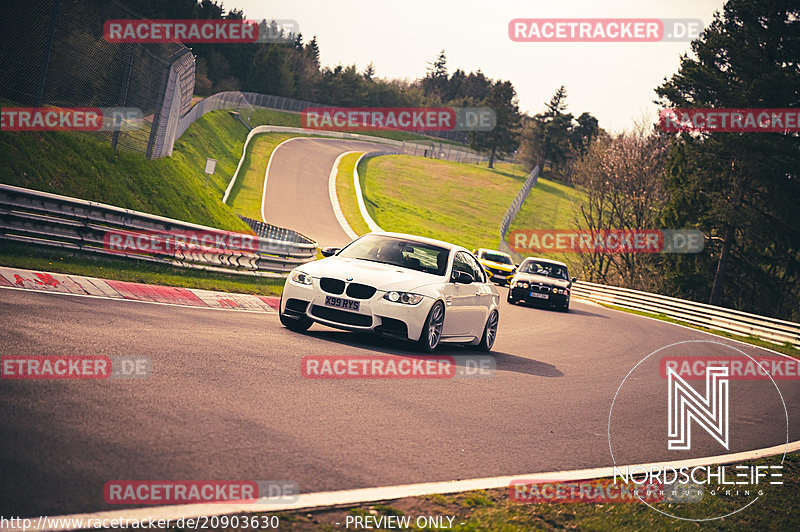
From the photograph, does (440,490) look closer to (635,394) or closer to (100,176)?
(635,394)

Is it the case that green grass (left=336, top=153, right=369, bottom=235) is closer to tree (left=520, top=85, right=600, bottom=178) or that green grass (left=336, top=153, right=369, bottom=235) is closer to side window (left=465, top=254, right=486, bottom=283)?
side window (left=465, top=254, right=486, bottom=283)

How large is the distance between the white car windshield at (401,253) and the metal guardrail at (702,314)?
58.9ft

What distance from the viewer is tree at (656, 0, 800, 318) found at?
33.2 metres

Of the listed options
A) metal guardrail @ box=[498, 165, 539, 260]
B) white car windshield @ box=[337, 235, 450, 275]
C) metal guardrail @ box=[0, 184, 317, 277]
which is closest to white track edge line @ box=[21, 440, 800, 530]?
white car windshield @ box=[337, 235, 450, 275]

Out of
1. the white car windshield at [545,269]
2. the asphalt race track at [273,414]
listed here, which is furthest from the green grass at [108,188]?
the white car windshield at [545,269]

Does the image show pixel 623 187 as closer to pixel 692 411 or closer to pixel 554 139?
pixel 692 411

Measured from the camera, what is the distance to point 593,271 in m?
52.2

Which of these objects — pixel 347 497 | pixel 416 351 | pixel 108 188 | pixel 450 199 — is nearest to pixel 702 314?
pixel 416 351

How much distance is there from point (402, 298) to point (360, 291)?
58cm

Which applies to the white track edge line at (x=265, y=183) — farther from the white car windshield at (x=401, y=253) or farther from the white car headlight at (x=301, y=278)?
the white car headlight at (x=301, y=278)

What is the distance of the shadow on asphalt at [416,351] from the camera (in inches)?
442

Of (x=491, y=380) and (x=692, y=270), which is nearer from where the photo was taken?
(x=491, y=380)

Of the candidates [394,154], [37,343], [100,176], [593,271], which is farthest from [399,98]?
[37,343]

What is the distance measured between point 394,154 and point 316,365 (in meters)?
91.6
